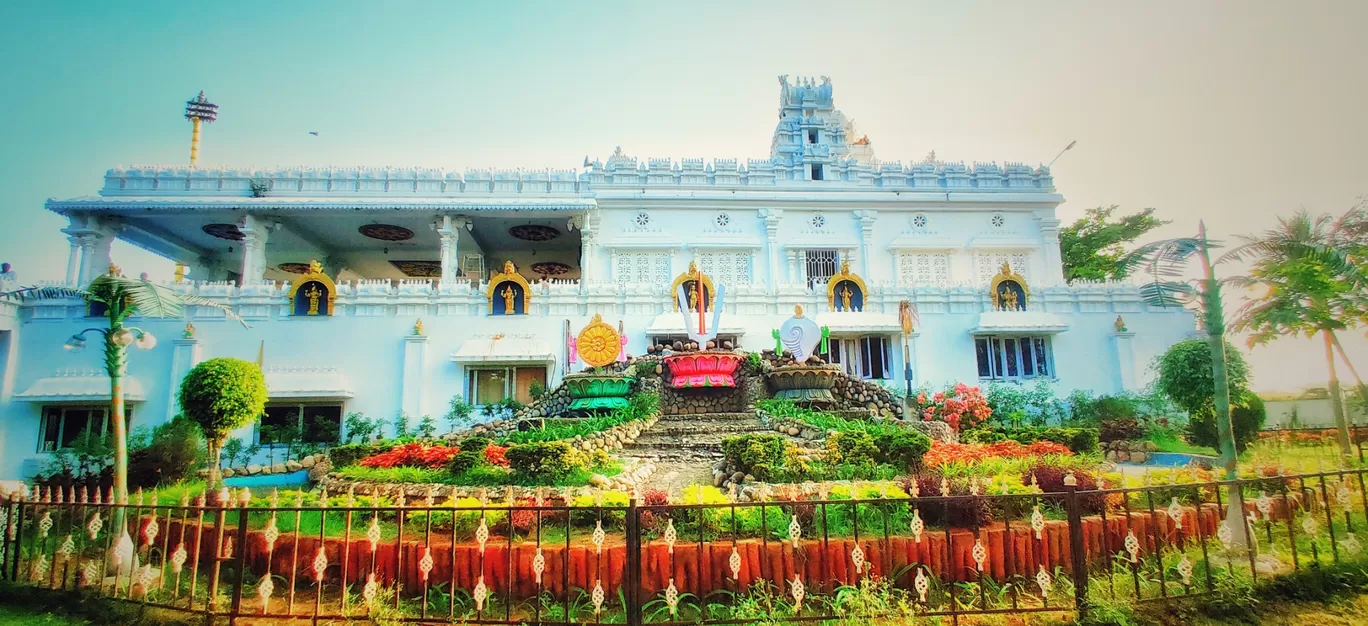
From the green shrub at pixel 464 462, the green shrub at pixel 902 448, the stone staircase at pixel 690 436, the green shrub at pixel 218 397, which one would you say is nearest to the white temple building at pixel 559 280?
the stone staircase at pixel 690 436

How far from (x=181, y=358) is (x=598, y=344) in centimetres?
1133

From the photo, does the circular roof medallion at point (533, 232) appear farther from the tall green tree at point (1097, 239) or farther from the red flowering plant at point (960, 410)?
the tall green tree at point (1097, 239)

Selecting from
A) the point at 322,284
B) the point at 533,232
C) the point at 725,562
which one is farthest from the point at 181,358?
the point at 725,562

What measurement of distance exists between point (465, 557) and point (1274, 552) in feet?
20.6

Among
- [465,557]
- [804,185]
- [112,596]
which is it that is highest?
[804,185]

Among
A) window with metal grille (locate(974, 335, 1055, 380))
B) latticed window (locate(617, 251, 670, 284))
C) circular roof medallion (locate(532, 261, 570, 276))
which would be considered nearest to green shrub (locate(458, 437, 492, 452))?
latticed window (locate(617, 251, 670, 284))

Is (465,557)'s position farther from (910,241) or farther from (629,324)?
(910,241)

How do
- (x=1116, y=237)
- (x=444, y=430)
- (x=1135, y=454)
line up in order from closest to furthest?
1. (x=1135, y=454)
2. (x=444, y=430)
3. (x=1116, y=237)

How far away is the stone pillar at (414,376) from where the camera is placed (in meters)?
16.8

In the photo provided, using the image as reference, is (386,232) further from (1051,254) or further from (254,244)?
(1051,254)

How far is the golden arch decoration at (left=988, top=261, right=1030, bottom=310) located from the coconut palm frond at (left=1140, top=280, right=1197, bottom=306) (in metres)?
13.2

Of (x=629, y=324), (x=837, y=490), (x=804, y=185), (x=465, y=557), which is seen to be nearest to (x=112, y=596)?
(x=465, y=557)

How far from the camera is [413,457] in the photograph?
9750mm

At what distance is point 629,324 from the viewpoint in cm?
1806
